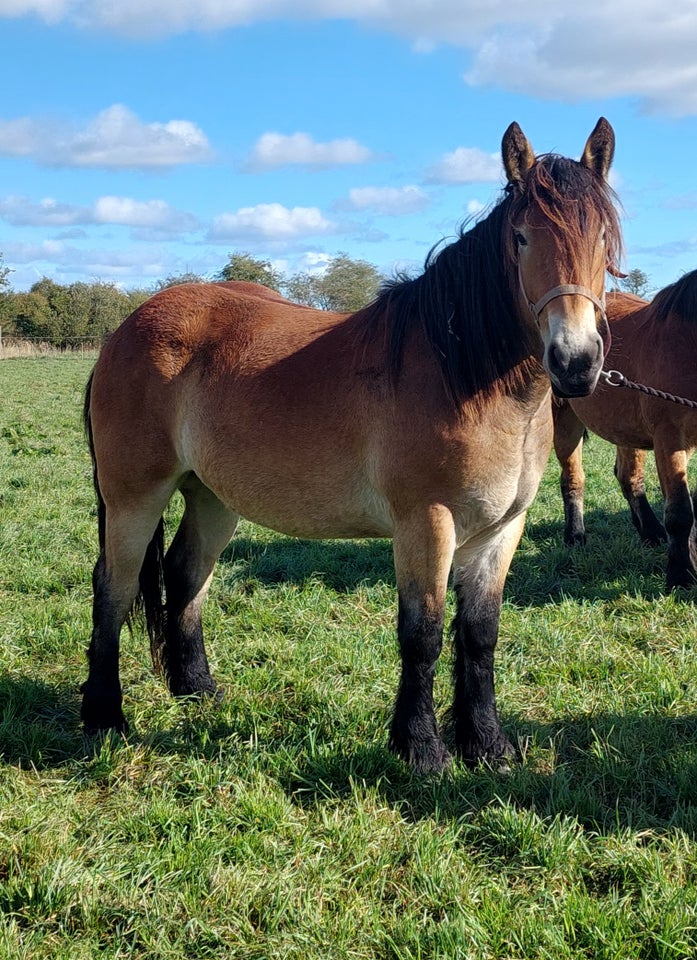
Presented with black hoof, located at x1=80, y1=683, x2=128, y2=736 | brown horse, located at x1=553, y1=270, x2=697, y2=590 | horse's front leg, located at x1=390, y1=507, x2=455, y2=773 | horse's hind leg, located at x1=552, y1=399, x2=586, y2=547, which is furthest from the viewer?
horse's hind leg, located at x1=552, y1=399, x2=586, y2=547

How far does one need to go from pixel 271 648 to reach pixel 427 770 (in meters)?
1.57

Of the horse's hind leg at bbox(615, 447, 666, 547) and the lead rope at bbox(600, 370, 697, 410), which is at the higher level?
the lead rope at bbox(600, 370, 697, 410)

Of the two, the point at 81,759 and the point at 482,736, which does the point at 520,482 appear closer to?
the point at 482,736

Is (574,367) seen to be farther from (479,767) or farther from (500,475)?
(479,767)

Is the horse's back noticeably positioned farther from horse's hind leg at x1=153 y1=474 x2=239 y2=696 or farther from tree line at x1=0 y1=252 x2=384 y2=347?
tree line at x1=0 y1=252 x2=384 y2=347

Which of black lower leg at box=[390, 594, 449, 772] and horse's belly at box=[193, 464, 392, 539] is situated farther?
horse's belly at box=[193, 464, 392, 539]

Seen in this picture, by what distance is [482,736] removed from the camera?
3.82 m

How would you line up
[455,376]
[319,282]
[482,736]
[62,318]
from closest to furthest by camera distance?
[455,376], [482,736], [319,282], [62,318]

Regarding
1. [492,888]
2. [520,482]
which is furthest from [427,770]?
[520,482]

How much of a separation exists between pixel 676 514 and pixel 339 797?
3886 millimetres

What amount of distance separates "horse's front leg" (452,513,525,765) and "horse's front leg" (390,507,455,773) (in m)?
0.25

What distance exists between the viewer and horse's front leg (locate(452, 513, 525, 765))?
388 cm

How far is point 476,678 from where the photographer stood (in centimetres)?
392

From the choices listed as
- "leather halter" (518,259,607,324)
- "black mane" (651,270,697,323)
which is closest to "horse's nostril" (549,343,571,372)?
"leather halter" (518,259,607,324)
